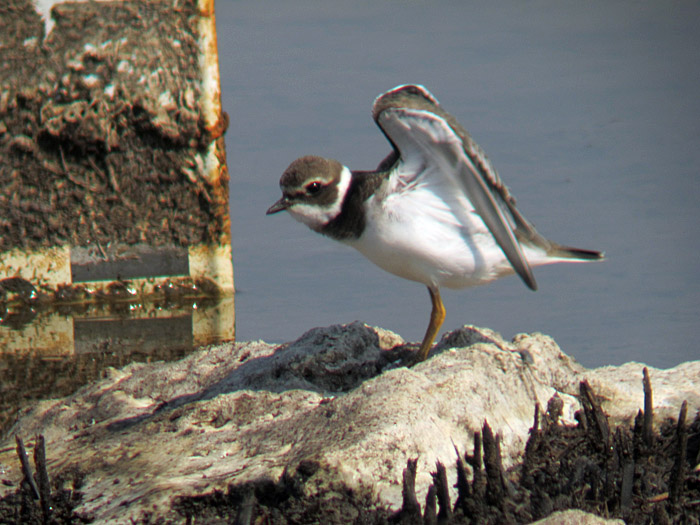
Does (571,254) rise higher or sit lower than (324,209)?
lower

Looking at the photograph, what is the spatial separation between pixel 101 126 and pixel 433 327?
3053 mm

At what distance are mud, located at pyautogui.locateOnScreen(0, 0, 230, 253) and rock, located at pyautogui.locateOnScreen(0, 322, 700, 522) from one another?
215 cm

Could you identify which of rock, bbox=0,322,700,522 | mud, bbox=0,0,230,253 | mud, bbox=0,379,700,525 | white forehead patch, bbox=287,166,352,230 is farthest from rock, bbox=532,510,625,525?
mud, bbox=0,0,230,253

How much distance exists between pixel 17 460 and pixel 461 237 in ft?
6.96

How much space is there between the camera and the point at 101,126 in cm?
652

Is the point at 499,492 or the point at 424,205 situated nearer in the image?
the point at 499,492

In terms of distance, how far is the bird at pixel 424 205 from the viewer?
4.17 metres

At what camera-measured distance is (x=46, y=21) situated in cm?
643

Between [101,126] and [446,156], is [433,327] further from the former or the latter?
[101,126]

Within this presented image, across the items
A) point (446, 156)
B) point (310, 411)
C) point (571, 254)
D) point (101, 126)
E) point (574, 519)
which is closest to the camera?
point (574, 519)

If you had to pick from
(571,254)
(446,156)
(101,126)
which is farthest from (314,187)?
(101,126)

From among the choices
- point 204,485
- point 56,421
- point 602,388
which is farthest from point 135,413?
point 602,388

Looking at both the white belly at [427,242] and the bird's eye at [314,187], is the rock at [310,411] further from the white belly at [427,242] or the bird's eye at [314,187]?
the bird's eye at [314,187]

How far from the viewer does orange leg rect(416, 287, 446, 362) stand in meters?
4.50
